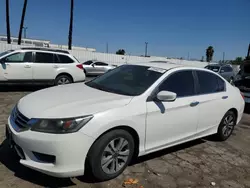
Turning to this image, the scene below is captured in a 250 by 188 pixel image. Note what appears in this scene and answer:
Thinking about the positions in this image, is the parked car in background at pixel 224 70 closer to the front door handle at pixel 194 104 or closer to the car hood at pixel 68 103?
the front door handle at pixel 194 104

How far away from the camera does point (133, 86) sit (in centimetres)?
362

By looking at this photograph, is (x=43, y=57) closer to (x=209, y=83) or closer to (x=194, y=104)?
(x=209, y=83)

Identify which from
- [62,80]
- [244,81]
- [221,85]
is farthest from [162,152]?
[62,80]

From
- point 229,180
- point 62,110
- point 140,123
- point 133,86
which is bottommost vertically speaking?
point 229,180

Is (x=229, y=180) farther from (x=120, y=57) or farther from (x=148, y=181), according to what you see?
(x=120, y=57)

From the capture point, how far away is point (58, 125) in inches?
104

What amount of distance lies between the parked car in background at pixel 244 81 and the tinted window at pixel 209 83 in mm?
3937

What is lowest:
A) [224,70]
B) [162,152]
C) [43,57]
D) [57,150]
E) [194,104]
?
[162,152]

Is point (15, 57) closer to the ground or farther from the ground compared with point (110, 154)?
farther from the ground

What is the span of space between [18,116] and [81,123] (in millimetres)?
906

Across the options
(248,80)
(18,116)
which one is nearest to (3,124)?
(18,116)

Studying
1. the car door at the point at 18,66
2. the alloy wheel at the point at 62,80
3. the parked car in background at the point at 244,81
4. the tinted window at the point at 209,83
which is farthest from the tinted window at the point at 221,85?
the car door at the point at 18,66

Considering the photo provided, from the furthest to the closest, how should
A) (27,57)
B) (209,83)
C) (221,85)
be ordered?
(27,57)
(221,85)
(209,83)

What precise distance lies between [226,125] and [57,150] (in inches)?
144
